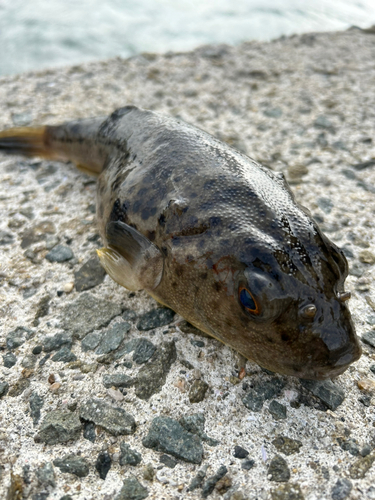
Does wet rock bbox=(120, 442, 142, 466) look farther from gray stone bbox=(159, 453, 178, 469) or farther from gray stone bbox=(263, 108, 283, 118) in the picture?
gray stone bbox=(263, 108, 283, 118)

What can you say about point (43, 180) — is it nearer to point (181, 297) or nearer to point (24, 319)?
point (24, 319)

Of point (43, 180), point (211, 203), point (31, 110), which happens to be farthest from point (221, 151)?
point (31, 110)

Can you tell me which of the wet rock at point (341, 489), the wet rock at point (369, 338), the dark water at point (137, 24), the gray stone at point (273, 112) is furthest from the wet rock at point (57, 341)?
the dark water at point (137, 24)

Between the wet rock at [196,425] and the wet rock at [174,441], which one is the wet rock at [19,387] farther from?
the wet rock at [196,425]

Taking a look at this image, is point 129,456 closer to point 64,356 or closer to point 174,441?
point 174,441

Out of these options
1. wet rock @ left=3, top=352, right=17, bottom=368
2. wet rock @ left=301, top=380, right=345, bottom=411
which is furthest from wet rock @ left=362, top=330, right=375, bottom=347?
wet rock @ left=3, top=352, right=17, bottom=368

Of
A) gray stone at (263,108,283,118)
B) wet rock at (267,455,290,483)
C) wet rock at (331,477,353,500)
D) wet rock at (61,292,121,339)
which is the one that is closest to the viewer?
wet rock at (331,477,353,500)
